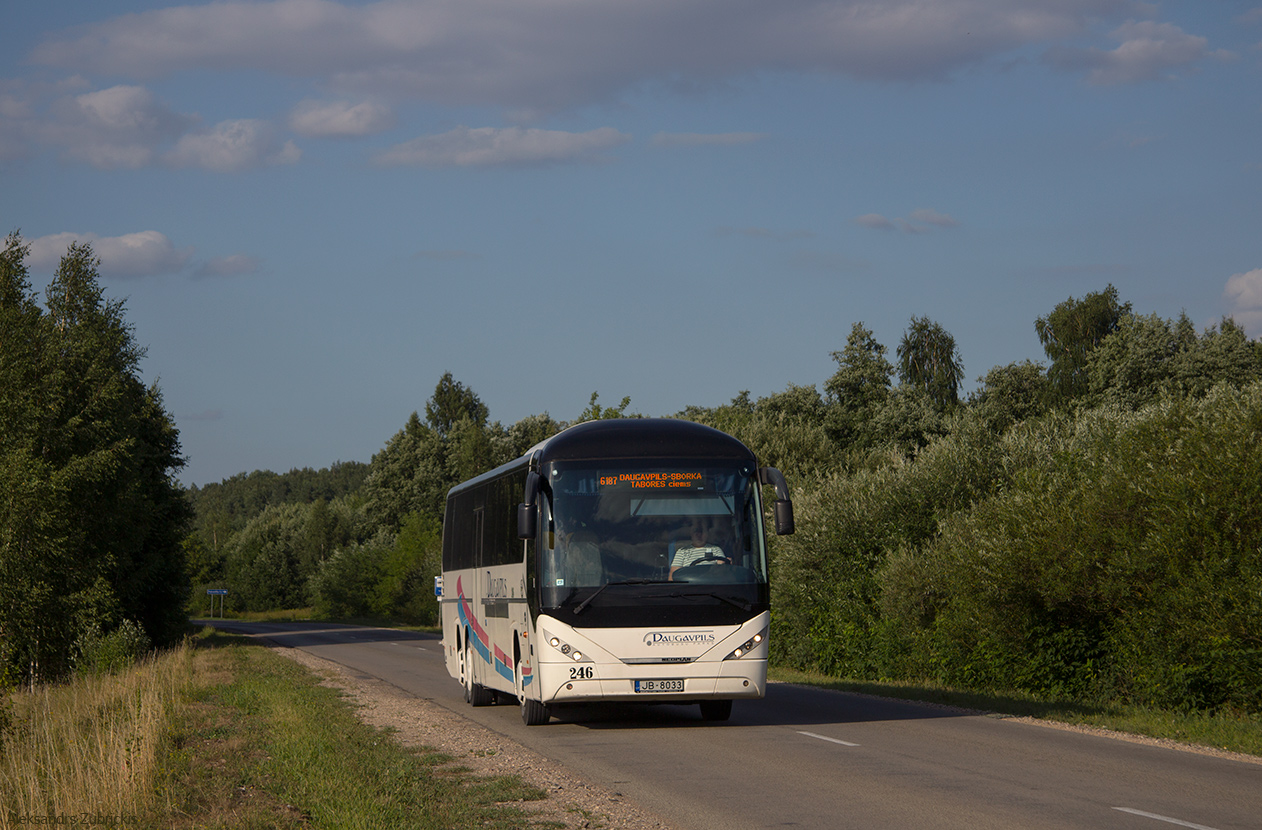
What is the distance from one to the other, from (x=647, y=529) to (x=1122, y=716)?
317 inches

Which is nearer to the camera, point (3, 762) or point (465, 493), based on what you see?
point (3, 762)

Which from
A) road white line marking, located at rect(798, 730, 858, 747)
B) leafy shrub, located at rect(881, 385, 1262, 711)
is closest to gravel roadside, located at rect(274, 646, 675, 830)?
road white line marking, located at rect(798, 730, 858, 747)

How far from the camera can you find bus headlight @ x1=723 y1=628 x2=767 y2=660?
46.3ft

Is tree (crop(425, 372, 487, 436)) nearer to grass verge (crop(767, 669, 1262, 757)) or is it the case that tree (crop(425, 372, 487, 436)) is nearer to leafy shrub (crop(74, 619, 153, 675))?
leafy shrub (crop(74, 619, 153, 675))

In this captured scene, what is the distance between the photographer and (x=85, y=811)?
9.01 metres

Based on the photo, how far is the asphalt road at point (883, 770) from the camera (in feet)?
29.6

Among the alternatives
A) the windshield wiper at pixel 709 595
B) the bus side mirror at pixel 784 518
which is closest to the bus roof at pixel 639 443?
the bus side mirror at pixel 784 518

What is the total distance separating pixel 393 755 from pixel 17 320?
2986 cm

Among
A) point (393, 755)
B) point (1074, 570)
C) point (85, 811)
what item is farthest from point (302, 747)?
point (1074, 570)

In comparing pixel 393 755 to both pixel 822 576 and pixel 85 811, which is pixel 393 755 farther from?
pixel 822 576

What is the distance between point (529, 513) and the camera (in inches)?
561

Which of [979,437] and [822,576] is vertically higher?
[979,437]

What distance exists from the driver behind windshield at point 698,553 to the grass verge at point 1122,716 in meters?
5.85

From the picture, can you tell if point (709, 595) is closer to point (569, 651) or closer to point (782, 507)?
point (782, 507)
